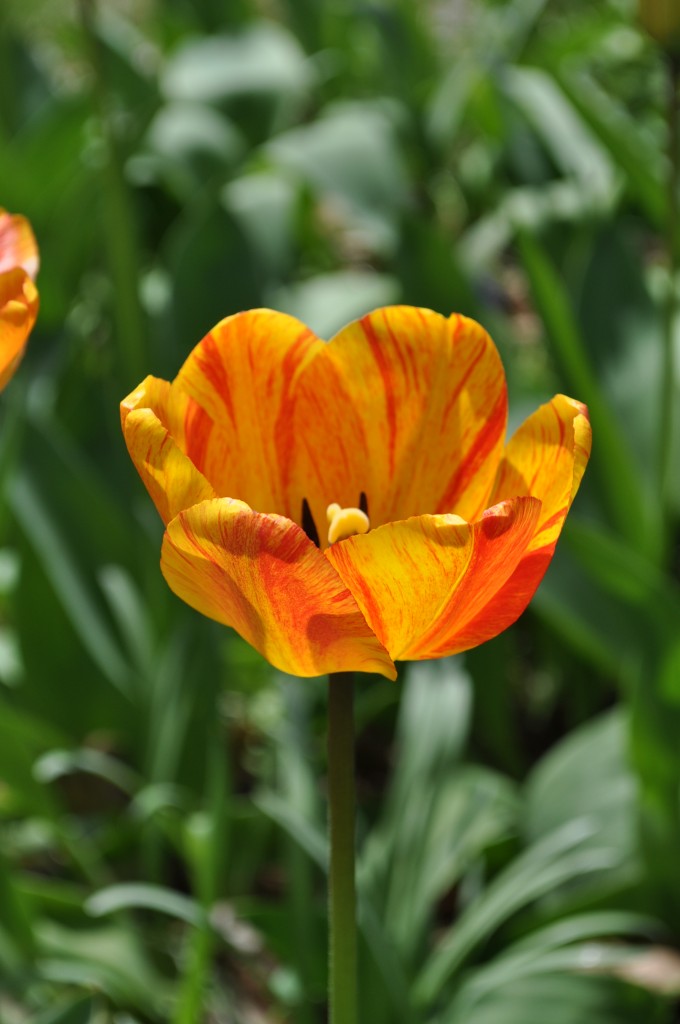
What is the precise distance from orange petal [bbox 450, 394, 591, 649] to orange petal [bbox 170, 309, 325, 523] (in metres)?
0.15

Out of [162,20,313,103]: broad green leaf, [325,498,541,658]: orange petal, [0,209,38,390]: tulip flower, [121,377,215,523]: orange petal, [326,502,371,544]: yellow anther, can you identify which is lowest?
[162,20,313,103]: broad green leaf

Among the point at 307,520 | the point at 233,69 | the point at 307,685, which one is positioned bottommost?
the point at 307,685

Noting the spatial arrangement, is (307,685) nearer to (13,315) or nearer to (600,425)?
(600,425)

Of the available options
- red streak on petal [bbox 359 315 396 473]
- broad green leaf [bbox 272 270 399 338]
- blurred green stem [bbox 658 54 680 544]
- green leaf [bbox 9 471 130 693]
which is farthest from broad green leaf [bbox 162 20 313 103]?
red streak on petal [bbox 359 315 396 473]

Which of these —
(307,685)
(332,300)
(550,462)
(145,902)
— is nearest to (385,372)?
(550,462)

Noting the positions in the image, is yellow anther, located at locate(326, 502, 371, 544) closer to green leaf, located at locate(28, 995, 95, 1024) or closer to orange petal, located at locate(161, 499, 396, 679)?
orange petal, located at locate(161, 499, 396, 679)

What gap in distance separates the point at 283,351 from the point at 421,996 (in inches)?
33.2

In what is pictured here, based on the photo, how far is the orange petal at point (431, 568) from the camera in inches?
27.5

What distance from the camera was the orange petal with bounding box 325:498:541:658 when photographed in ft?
2.29

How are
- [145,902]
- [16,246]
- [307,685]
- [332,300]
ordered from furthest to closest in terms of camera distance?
[332,300]
[307,685]
[145,902]
[16,246]

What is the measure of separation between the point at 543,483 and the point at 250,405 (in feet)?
0.62

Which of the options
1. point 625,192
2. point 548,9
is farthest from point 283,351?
point 548,9

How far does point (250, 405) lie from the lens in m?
0.85

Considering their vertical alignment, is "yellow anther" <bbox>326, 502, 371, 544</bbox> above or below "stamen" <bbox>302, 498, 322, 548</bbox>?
above
